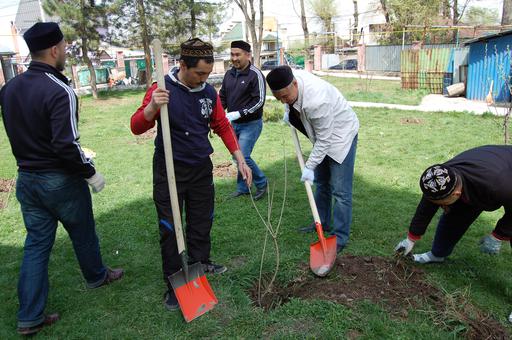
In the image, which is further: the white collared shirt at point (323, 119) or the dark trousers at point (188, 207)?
the white collared shirt at point (323, 119)

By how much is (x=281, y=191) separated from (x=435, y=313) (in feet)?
9.56

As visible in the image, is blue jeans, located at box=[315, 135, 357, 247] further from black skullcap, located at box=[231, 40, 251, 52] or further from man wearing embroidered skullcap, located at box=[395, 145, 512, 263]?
black skullcap, located at box=[231, 40, 251, 52]

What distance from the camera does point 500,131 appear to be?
8016 mm

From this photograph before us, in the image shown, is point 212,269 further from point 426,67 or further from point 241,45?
point 426,67

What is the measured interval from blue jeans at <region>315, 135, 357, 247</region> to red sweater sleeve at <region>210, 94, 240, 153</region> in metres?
0.90

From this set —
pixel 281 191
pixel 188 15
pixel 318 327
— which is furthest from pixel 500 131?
pixel 188 15

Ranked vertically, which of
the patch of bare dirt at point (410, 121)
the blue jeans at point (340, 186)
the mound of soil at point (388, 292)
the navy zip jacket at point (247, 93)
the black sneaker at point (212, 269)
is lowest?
the mound of soil at point (388, 292)

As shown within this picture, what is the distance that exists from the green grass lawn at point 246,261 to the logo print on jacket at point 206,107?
1349 millimetres

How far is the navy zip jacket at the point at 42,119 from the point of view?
2568 mm

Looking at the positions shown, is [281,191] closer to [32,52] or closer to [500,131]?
[32,52]

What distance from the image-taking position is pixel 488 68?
12289 mm

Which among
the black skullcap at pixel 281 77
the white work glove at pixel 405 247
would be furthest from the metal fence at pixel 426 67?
the black skullcap at pixel 281 77

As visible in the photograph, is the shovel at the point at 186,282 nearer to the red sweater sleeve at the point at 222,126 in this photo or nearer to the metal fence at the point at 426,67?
the red sweater sleeve at the point at 222,126

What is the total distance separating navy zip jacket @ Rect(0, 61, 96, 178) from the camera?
257 centimetres
